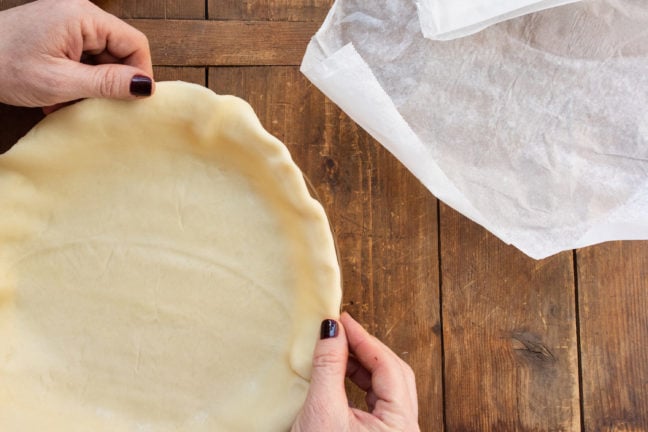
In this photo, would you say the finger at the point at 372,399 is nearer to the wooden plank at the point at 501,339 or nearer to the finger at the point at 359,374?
the finger at the point at 359,374

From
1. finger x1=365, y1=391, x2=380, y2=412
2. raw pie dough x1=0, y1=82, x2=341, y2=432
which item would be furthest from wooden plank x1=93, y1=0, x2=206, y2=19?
finger x1=365, y1=391, x2=380, y2=412

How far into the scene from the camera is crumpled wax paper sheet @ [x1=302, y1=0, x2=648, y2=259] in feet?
2.79

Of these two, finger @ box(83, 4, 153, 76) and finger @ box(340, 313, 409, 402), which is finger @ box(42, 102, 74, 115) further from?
finger @ box(340, 313, 409, 402)

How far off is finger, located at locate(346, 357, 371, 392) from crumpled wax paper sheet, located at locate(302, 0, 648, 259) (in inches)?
10.1

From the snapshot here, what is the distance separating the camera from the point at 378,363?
0.75m

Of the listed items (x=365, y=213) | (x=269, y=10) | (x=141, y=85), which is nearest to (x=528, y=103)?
(x=365, y=213)

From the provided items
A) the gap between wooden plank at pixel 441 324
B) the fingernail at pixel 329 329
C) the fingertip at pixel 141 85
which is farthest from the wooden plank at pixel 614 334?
the fingertip at pixel 141 85

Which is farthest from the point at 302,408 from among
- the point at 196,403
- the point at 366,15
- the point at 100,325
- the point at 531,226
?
the point at 366,15

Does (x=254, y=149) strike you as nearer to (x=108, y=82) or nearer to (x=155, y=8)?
(x=108, y=82)

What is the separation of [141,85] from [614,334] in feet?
2.46

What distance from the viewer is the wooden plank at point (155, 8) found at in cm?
87

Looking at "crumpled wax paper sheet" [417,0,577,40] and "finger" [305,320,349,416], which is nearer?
"finger" [305,320,349,416]

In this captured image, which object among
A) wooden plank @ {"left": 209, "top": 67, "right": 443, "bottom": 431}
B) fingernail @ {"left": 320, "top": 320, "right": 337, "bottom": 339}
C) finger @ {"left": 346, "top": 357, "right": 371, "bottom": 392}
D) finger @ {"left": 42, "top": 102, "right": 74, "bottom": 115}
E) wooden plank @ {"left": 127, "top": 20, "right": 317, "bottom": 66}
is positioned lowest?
finger @ {"left": 346, "top": 357, "right": 371, "bottom": 392}

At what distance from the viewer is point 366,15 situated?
0.86 m
